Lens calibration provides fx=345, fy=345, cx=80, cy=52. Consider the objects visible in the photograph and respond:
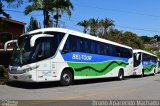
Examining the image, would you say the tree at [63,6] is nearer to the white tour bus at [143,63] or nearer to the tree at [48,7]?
the tree at [48,7]

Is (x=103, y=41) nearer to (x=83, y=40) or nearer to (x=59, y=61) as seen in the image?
(x=83, y=40)

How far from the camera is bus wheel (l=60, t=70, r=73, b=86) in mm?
20680

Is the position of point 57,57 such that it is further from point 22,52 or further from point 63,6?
point 63,6

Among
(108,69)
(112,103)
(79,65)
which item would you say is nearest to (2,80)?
(79,65)

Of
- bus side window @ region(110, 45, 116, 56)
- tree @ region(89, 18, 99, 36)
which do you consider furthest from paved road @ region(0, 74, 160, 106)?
tree @ region(89, 18, 99, 36)

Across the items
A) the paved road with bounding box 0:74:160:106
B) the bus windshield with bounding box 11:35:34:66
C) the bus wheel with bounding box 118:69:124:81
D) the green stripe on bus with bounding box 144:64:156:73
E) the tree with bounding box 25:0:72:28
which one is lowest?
the paved road with bounding box 0:74:160:106

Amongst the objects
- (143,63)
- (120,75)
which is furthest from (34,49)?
(143,63)

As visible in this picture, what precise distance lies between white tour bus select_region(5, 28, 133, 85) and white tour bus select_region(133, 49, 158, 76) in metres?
9.89

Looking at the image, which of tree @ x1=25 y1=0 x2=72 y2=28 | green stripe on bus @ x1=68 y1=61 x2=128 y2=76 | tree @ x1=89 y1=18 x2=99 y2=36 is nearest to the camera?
green stripe on bus @ x1=68 y1=61 x2=128 y2=76

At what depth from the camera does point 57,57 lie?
65.7ft

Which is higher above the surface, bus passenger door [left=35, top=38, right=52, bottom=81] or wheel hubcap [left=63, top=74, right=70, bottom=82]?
bus passenger door [left=35, top=38, right=52, bottom=81]

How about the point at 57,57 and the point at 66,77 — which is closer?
the point at 57,57

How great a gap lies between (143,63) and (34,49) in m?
21.6

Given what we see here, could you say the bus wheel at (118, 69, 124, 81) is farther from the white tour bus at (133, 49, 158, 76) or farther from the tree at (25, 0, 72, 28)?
the tree at (25, 0, 72, 28)
